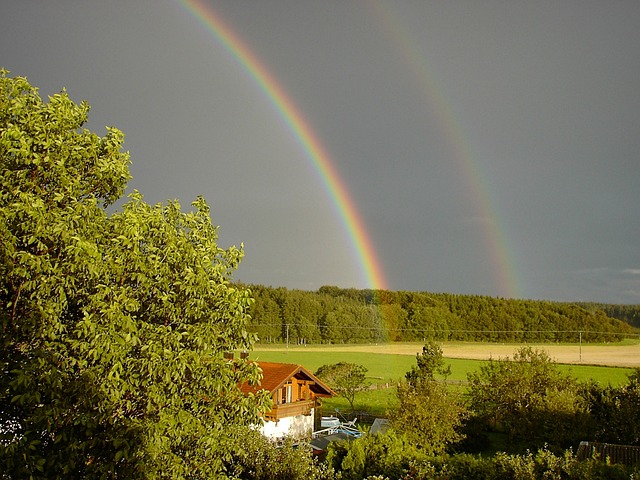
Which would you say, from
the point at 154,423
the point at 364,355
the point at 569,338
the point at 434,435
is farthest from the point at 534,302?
the point at 154,423

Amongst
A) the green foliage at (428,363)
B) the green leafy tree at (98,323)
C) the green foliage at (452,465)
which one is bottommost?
the green foliage at (452,465)

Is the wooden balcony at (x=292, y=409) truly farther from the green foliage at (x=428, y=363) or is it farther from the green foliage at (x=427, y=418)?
the green foliage at (x=427, y=418)

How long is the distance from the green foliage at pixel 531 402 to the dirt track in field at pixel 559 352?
132ft

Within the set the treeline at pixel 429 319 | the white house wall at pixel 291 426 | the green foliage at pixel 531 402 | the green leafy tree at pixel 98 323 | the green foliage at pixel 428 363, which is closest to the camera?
the green leafy tree at pixel 98 323

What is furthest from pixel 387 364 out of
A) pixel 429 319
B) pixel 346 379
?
pixel 429 319

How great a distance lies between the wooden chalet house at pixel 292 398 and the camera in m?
32.9

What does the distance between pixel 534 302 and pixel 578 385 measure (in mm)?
105354

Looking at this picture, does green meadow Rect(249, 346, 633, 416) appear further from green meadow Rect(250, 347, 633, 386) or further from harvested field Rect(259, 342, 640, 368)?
harvested field Rect(259, 342, 640, 368)

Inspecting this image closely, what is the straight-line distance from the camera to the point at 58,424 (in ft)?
25.6

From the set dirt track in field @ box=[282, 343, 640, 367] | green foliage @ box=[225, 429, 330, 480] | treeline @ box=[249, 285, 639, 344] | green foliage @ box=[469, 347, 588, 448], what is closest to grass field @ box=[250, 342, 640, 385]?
dirt track in field @ box=[282, 343, 640, 367]

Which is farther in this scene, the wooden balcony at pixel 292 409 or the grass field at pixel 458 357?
the grass field at pixel 458 357

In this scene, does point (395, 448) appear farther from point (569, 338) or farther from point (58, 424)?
point (569, 338)

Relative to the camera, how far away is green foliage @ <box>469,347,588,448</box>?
28250mm

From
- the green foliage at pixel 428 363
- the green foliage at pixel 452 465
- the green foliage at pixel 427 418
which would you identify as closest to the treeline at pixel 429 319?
the green foliage at pixel 428 363
